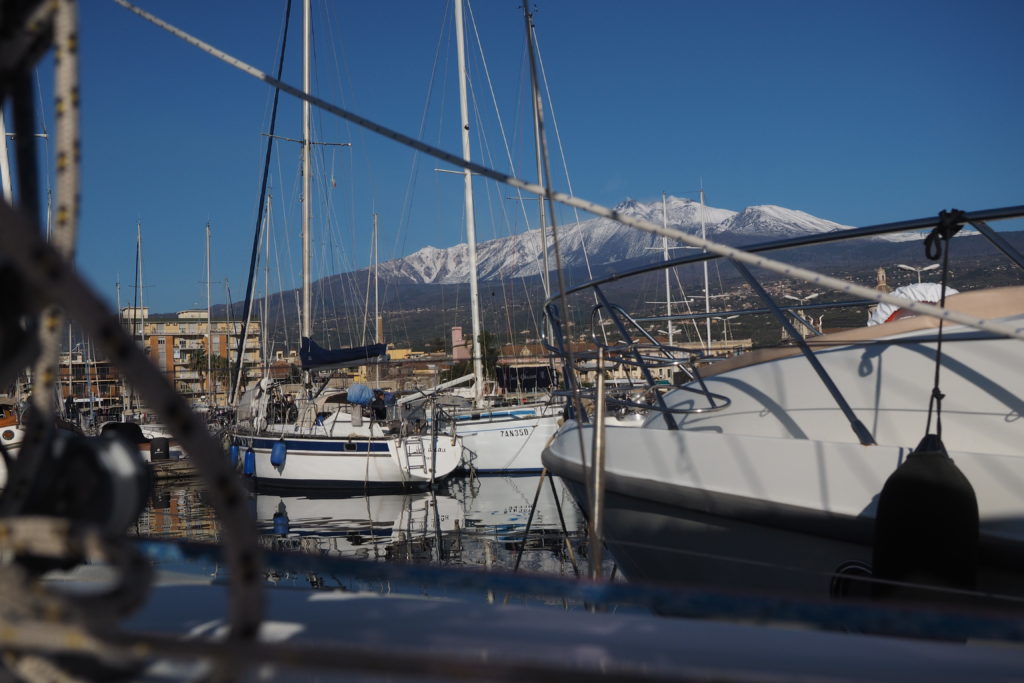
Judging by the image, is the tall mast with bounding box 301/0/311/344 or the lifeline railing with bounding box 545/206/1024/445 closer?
the lifeline railing with bounding box 545/206/1024/445

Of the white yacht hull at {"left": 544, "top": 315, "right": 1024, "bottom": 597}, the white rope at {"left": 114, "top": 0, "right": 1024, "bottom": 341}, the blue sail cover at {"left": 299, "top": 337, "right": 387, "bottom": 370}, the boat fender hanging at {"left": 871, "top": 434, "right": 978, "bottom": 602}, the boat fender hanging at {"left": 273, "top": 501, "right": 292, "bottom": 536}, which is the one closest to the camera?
the white rope at {"left": 114, "top": 0, "right": 1024, "bottom": 341}

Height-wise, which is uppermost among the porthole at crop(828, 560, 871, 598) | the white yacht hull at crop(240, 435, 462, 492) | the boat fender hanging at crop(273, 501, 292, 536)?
the porthole at crop(828, 560, 871, 598)

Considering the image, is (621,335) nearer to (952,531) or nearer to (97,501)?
(952,531)

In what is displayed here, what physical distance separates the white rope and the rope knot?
131cm

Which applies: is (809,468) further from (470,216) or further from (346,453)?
(470,216)

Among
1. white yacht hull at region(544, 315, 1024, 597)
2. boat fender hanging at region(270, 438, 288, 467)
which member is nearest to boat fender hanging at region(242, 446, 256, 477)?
boat fender hanging at region(270, 438, 288, 467)

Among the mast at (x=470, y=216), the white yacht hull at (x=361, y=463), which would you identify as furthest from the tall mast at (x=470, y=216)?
the white yacht hull at (x=361, y=463)

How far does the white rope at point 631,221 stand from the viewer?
6.42 ft

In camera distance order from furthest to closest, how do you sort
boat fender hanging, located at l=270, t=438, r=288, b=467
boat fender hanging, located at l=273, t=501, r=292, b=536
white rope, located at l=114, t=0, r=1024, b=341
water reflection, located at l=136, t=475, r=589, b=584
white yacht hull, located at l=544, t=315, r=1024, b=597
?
boat fender hanging, located at l=270, t=438, r=288, b=467
boat fender hanging, located at l=273, t=501, r=292, b=536
water reflection, located at l=136, t=475, r=589, b=584
white yacht hull, located at l=544, t=315, r=1024, b=597
white rope, located at l=114, t=0, r=1024, b=341

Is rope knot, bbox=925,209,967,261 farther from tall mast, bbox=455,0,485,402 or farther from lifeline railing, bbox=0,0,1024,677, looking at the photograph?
tall mast, bbox=455,0,485,402

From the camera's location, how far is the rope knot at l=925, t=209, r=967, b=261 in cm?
328

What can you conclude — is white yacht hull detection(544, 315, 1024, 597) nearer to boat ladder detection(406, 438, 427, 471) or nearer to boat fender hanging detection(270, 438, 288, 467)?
boat ladder detection(406, 438, 427, 471)

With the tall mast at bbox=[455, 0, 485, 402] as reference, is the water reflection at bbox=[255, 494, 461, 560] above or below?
below

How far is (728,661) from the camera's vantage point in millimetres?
1562
